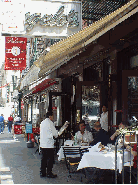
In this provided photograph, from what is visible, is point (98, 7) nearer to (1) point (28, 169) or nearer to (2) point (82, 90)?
(2) point (82, 90)

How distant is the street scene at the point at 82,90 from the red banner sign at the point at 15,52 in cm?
467

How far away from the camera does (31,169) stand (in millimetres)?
10445

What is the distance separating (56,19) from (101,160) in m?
5.50

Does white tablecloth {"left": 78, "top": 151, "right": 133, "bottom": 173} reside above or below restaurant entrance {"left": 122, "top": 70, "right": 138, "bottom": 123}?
below

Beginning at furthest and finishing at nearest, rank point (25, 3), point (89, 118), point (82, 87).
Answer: point (89, 118) < point (82, 87) < point (25, 3)

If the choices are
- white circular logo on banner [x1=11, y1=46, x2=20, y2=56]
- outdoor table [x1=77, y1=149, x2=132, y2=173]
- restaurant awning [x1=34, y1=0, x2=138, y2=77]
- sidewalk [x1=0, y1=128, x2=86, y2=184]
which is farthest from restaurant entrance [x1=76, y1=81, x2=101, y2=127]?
outdoor table [x1=77, y1=149, x2=132, y2=173]

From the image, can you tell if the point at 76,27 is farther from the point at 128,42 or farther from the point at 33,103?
the point at 33,103

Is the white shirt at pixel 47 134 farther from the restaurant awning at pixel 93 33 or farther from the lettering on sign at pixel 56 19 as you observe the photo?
the lettering on sign at pixel 56 19

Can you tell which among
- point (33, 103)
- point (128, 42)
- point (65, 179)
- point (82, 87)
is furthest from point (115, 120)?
point (33, 103)

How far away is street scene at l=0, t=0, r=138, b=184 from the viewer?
7.70m

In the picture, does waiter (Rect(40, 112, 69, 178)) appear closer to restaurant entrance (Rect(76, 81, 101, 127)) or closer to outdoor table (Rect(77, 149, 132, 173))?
outdoor table (Rect(77, 149, 132, 173))

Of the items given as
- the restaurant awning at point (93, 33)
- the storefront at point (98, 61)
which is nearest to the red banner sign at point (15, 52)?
the storefront at point (98, 61)

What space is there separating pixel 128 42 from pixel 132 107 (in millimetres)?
2901

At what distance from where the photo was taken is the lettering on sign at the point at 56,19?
11.1 meters
